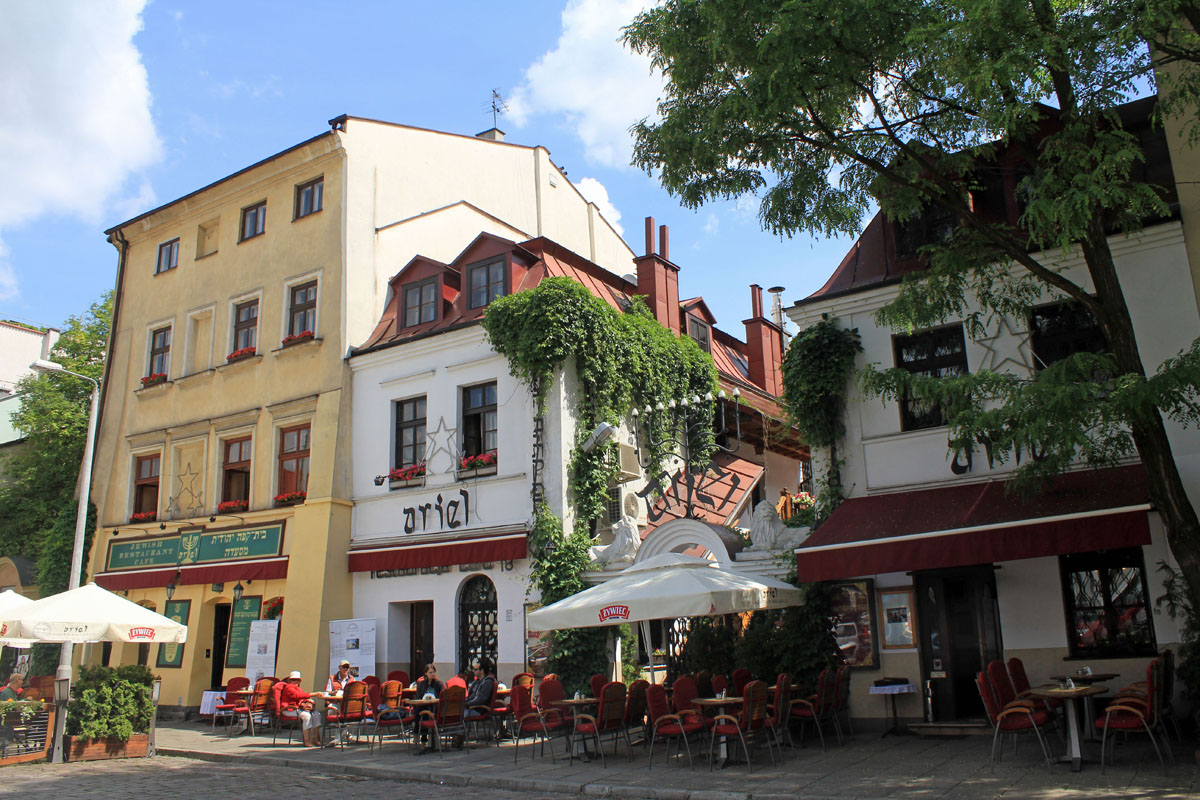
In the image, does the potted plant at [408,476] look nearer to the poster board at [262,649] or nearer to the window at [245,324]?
the poster board at [262,649]

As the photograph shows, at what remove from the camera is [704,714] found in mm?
11805

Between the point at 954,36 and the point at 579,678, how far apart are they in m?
11.5

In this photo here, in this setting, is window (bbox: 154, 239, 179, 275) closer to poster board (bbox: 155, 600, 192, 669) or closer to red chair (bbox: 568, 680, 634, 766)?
poster board (bbox: 155, 600, 192, 669)

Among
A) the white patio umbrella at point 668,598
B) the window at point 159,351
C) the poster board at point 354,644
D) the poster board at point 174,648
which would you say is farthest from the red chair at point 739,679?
the window at point 159,351

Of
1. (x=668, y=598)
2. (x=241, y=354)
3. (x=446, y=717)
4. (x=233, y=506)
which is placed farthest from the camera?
(x=241, y=354)

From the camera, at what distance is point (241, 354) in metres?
21.7

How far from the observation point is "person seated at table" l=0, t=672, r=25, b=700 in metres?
17.1

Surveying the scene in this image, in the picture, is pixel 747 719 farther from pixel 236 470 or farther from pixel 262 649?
pixel 236 470

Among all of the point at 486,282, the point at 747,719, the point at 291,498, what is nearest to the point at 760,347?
the point at 486,282

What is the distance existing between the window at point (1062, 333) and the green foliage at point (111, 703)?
48.9 feet

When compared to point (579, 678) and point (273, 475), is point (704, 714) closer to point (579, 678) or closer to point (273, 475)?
point (579, 678)

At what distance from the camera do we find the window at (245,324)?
72.9 ft

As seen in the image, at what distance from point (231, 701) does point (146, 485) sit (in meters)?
8.37

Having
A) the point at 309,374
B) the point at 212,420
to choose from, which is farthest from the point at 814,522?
the point at 212,420
